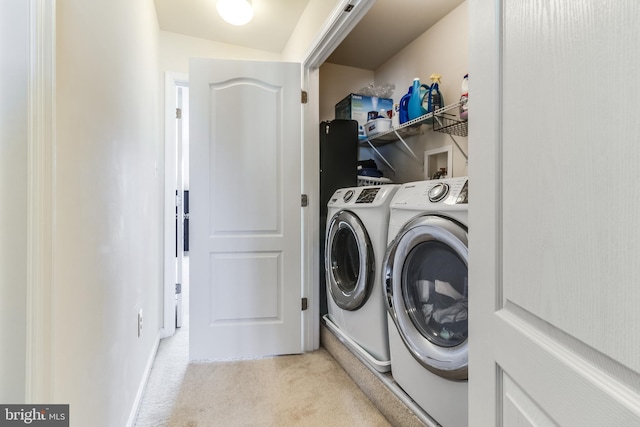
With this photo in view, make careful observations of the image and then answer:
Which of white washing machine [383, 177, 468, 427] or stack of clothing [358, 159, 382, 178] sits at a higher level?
stack of clothing [358, 159, 382, 178]

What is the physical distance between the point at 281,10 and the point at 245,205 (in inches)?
54.0

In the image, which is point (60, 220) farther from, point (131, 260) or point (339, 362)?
point (339, 362)

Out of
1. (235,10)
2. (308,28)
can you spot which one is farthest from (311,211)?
(235,10)

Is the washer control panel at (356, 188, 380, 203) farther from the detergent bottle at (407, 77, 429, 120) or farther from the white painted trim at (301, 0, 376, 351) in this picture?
the detergent bottle at (407, 77, 429, 120)

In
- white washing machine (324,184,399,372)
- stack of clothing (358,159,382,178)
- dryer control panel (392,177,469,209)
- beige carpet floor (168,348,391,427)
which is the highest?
stack of clothing (358,159,382,178)

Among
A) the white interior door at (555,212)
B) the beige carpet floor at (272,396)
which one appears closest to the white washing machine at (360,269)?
the beige carpet floor at (272,396)

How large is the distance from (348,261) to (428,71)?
61.0 inches

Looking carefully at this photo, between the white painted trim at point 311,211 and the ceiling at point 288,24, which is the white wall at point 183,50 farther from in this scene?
the white painted trim at point 311,211

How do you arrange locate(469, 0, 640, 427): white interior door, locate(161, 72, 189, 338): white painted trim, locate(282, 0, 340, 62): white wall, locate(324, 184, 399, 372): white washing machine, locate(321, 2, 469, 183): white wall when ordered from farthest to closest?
1. locate(161, 72, 189, 338): white painted trim
2. locate(321, 2, 469, 183): white wall
3. locate(282, 0, 340, 62): white wall
4. locate(324, 184, 399, 372): white washing machine
5. locate(469, 0, 640, 427): white interior door

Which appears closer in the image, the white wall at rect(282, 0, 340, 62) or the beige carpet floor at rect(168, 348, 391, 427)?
the beige carpet floor at rect(168, 348, 391, 427)

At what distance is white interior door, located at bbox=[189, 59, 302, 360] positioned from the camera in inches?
78.0

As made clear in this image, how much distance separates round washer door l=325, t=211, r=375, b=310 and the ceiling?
1451 millimetres

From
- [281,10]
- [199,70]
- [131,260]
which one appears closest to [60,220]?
[131,260]

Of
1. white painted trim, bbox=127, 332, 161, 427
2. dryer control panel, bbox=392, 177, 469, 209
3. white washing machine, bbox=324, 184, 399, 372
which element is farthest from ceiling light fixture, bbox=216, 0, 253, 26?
white painted trim, bbox=127, 332, 161, 427
